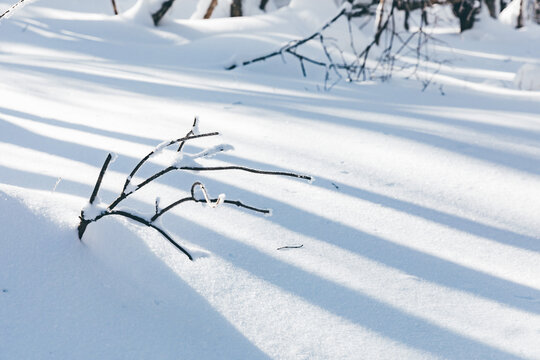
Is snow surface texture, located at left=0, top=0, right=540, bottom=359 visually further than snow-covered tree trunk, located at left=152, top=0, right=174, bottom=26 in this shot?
No

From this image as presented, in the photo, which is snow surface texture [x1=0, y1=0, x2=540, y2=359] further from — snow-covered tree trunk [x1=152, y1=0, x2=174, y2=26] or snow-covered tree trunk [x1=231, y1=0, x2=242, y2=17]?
snow-covered tree trunk [x1=231, y1=0, x2=242, y2=17]

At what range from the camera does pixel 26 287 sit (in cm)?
118

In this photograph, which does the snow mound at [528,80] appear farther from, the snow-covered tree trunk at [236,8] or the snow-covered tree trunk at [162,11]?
the snow-covered tree trunk at [236,8]

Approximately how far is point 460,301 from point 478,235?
475 mm

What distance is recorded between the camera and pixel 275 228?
181 cm

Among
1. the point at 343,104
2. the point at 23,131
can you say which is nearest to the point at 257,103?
the point at 343,104

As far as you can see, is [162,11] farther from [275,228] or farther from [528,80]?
[275,228]

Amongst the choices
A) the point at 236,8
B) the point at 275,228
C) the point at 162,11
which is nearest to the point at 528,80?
the point at 162,11

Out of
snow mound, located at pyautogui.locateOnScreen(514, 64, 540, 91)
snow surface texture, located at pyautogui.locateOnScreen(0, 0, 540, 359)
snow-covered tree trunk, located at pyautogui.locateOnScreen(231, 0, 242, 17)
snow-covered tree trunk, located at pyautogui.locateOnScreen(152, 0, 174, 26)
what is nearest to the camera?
snow surface texture, located at pyautogui.locateOnScreen(0, 0, 540, 359)

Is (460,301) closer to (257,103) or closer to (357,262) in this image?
(357,262)

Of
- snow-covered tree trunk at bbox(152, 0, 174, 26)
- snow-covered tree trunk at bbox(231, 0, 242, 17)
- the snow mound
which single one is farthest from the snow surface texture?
snow-covered tree trunk at bbox(231, 0, 242, 17)

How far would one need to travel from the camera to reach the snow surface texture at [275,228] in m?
1.23

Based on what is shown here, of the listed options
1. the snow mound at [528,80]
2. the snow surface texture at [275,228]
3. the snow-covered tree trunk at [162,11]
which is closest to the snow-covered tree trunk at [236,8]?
the snow-covered tree trunk at [162,11]

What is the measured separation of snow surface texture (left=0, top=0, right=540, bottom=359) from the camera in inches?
48.4
